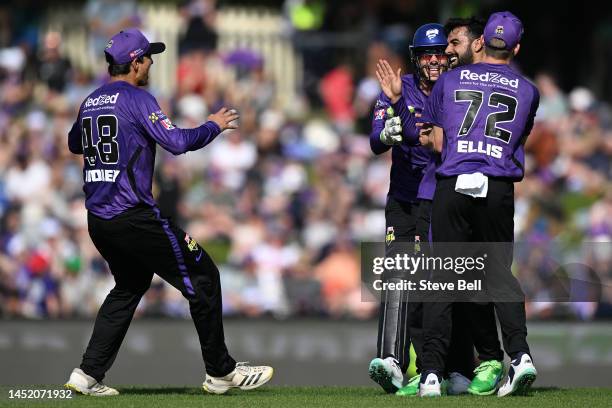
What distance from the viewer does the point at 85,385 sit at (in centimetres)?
885

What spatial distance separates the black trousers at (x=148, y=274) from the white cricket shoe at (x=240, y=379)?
52 millimetres

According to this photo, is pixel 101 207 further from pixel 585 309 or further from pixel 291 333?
pixel 585 309

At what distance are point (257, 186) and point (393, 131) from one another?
8.73 metres

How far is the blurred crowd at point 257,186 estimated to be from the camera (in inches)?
619

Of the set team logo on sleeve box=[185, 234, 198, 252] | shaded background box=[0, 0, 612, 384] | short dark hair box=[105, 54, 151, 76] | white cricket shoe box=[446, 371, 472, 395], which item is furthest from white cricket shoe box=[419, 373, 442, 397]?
shaded background box=[0, 0, 612, 384]

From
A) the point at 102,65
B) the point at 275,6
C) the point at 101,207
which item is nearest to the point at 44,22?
the point at 102,65

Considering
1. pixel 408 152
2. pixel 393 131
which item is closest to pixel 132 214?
pixel 393 131

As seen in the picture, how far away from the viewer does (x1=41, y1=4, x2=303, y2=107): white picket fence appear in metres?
19.9

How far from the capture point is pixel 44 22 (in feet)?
67.7

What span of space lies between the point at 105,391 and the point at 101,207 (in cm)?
123

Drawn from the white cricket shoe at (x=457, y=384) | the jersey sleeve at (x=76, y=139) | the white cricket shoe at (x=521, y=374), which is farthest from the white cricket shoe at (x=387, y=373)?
the jersey sleeve at (x=76, y=139)

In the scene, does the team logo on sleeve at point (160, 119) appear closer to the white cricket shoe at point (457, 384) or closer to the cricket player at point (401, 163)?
the cricket player at point (401, 163)

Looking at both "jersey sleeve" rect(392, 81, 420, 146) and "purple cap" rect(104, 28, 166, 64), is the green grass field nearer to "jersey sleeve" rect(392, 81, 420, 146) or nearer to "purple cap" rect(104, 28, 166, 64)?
"jersey sleeve" rect(392, 81, 420, 146)

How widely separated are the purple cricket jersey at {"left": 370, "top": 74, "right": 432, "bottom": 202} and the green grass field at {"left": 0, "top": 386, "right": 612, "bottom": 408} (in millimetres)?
1444
